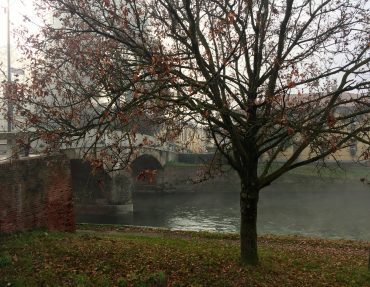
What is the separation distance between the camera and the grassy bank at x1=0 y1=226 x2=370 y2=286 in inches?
325

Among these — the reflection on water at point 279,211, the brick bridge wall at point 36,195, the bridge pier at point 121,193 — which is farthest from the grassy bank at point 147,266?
the bridge pier at point 121,193

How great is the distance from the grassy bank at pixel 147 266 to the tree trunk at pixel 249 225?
0.95 ft

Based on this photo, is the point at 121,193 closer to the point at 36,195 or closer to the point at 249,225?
the point at 36,195

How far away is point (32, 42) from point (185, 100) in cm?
317

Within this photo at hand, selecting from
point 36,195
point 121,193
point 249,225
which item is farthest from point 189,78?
point 121,193

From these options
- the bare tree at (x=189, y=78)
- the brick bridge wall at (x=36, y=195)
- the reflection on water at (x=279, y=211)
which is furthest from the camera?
the reflection on water at (x=279, y=211)

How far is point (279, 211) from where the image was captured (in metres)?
33.1

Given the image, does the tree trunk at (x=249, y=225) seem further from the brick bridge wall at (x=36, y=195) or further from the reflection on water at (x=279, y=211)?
the reflection on water at (x=279, y=211)

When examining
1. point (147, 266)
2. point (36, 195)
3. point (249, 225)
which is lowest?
point (147, 266)

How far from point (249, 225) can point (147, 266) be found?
2.33 metres

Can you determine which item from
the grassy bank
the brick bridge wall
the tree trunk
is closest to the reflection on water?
the brick bridge wall

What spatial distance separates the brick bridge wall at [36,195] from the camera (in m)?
12.0

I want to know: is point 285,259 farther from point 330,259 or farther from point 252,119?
point 252,119

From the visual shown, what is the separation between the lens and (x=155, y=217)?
30.7 m
